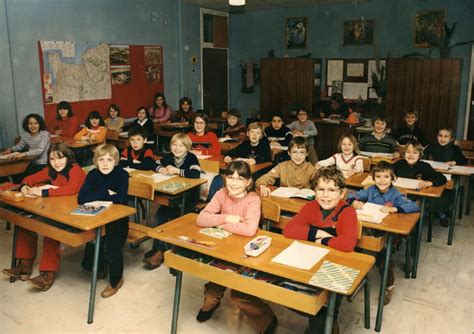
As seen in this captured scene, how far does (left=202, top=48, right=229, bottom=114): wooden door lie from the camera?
984 cm

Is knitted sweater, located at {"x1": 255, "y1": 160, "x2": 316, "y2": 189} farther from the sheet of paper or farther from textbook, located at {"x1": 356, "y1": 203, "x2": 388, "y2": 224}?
the sheet of paper

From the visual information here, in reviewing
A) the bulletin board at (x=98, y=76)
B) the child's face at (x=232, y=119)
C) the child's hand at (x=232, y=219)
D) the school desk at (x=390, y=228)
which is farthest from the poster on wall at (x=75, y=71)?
the school desk at (x=390, y=228)

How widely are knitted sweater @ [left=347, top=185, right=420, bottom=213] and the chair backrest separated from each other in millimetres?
1530

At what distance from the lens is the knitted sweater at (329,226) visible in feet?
8.64

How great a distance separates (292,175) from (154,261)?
144 cm

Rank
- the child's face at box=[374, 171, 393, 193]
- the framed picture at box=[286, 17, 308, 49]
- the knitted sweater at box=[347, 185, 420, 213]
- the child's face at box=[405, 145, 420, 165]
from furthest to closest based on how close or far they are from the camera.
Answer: the framed picture at box=[286, 17, 308, 49] < the child's face at box=[405, 145, 420, 165] < the child's face at box=[374, 171, 393, 193] < the knitted sweater at box=[347, 185, 420, 213]

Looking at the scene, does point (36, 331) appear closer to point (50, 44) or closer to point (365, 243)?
point (365, 243)

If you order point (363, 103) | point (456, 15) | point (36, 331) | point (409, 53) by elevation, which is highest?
point (456, 15)

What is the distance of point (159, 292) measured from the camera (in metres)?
3.64

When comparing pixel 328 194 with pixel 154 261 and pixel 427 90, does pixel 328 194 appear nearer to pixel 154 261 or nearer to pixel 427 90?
pixel 154 261

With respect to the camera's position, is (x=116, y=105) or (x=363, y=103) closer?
(x=116, y=105)

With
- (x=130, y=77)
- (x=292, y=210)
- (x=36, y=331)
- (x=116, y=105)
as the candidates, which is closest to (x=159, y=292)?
(x=36, y=331)

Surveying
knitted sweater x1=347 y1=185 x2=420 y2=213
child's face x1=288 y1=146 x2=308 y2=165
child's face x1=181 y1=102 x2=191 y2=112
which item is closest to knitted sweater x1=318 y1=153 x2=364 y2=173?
child's face x1=288 y1=146 x2=308 y2=165

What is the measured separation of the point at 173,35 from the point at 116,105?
2.21 m
